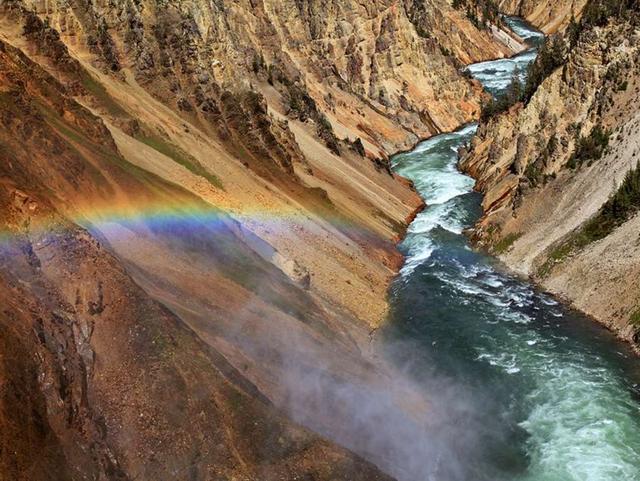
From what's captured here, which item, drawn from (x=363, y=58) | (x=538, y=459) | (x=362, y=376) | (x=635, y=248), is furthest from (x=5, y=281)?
(x=363, y=58)

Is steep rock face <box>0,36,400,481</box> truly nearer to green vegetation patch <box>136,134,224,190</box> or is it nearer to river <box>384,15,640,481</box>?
river <box>384,15,640,481</box>

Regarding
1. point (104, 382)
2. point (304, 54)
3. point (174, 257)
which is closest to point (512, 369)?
point (174, 257)

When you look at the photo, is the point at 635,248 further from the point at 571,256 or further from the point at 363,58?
the point at 363,58

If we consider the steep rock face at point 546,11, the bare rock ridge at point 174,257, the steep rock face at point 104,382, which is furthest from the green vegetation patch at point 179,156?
the steep rock face at point 546,11

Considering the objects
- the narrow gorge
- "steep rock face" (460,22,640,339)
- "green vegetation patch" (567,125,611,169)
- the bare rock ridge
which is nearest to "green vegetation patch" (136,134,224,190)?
the bare rock ridge

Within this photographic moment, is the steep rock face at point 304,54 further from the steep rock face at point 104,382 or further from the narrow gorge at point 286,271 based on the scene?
the steep rock face at point 104,382

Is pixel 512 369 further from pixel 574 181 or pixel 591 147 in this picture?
pixel 591 147
